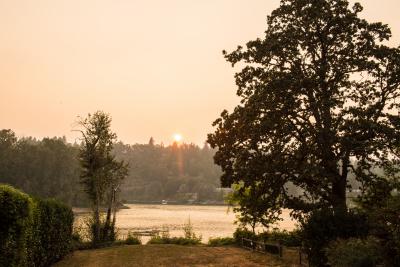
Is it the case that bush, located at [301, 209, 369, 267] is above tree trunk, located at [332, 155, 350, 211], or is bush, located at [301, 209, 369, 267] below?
below

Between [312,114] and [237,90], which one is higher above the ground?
[237,90]

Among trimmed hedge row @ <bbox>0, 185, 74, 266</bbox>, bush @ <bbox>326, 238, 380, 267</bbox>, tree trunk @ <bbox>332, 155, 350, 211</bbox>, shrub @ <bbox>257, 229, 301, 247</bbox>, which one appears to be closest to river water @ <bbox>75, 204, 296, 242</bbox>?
shrub @ <bbox>257, 229, 301, 247</bbox>

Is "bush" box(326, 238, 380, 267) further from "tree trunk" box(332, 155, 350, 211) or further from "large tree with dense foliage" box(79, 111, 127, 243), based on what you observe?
"large tree with dense foliage" box(79, 111, 127, 243)

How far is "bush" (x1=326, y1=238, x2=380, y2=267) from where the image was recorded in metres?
15.3

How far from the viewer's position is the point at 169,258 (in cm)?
2836

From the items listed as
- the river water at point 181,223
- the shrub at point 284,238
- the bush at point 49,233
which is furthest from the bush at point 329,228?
the river water at point 181,223

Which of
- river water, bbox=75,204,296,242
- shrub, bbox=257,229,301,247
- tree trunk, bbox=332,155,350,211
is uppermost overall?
tree trunk, bbox=332,155,350,211

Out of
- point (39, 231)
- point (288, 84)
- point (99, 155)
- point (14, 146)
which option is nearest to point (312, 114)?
point (288, 84)

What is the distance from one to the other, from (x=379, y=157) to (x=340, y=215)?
5266mm

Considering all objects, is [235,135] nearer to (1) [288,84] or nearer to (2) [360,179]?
(1) [288,84]

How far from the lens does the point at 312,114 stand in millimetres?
24875

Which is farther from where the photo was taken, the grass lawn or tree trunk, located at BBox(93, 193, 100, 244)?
tree trunk, located at BBox(93, 193, 100, 244)

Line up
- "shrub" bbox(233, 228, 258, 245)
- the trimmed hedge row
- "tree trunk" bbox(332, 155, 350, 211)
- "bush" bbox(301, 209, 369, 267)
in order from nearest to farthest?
the trimmed hedge row → "bush" bbox(301, 209, 369, 267) → "tree trunk" bbox(332, 155, 350, 211) → "shrub" bbox(233, 228, 258, 245)

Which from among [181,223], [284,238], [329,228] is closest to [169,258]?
[284,238]
